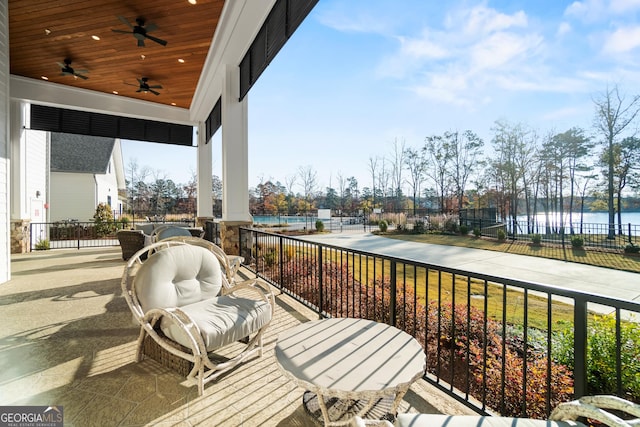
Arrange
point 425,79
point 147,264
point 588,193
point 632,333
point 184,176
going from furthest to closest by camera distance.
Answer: point 184,176 < point 425,79 < point 588,193 < point 632,333 < point 147,264

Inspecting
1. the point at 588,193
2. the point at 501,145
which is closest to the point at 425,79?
the point at 501,145

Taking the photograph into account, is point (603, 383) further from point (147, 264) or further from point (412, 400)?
point (147, 264)

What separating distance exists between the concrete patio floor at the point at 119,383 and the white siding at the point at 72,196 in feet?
43.8

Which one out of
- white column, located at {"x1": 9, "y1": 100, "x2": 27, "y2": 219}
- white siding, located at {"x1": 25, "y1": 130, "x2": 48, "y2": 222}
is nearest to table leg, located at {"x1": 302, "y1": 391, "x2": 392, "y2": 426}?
white column, located at {"x1": 9, "y1": 100, "x2": 27, "y2": 219}

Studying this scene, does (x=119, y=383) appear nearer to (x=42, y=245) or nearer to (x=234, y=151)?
(x=234, y=151)

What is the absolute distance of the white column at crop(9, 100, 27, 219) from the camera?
734cm

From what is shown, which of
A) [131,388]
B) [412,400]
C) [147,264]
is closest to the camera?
[412,400]

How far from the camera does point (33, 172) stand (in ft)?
28.0

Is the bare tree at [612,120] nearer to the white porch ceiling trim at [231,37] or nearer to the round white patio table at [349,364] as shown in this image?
the round white patio table at [349,364]

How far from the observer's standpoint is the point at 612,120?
880 centimetres

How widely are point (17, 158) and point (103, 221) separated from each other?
195 inches

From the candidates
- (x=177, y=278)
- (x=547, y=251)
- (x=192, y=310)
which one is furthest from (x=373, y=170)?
(x=192, y=310)

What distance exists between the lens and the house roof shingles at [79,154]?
13727 mm

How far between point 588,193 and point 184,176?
81.2 feet
